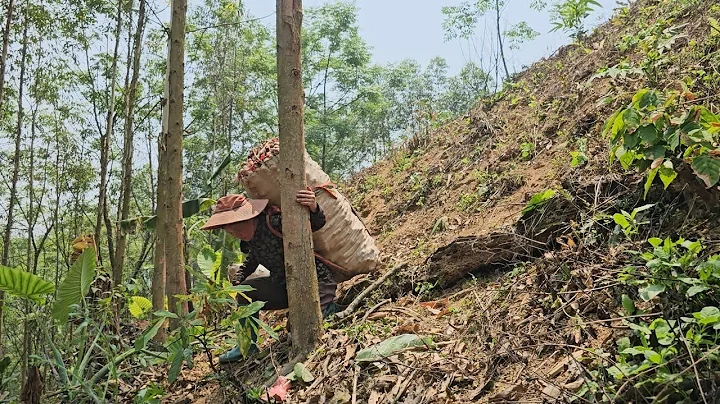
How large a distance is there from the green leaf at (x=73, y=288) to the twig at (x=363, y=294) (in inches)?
59.4

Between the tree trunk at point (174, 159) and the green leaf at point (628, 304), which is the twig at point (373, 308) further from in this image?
the green leaf at point (628, 304)

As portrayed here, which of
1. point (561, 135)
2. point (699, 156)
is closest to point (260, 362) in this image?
point (699, 156)

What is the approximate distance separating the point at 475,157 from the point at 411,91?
22.1 metres

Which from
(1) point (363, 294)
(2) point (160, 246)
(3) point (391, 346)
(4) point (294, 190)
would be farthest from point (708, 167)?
→ (2) point (160, 246)

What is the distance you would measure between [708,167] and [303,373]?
209 centimetres

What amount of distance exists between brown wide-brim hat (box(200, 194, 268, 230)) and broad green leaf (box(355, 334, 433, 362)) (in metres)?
1.12

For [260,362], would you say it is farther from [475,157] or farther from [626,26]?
[626,26]

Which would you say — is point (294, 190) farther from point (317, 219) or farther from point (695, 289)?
point (695, 289)

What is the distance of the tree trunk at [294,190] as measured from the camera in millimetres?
3078

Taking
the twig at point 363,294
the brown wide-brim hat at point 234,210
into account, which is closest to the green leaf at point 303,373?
the twig at point 363,294

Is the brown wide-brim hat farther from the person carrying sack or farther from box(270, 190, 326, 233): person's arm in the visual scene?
box(270, 190, 326, 233): person's arm

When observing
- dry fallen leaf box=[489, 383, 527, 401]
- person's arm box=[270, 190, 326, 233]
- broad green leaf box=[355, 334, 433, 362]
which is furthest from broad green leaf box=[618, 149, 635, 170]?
person's arm box=[270, 190, 326, 233]

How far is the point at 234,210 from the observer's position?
11.1ft

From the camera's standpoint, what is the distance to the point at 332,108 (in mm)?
19922
